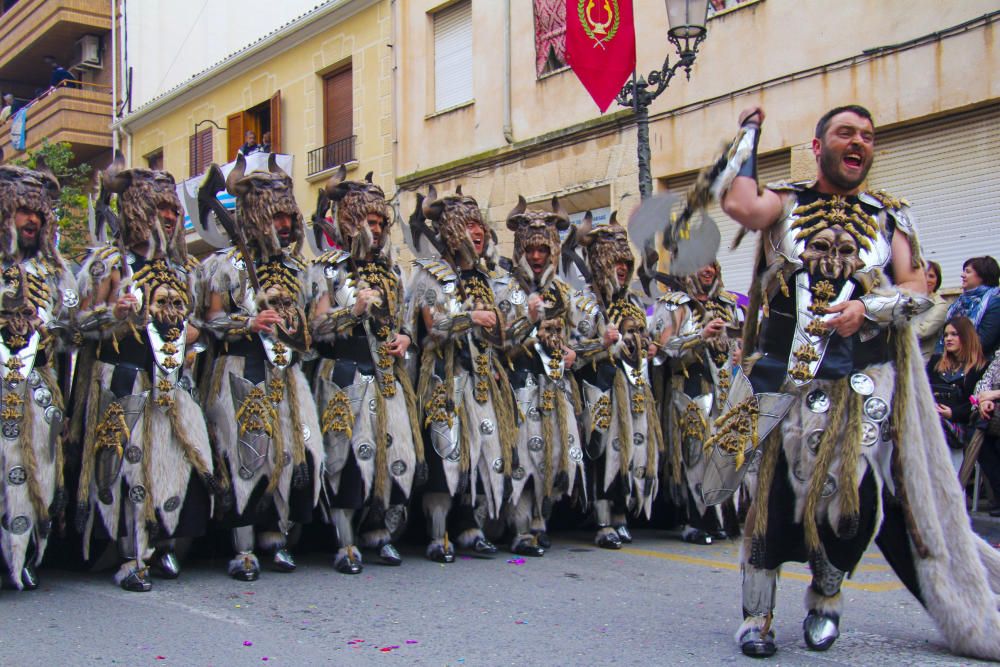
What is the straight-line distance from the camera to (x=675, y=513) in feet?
26.8

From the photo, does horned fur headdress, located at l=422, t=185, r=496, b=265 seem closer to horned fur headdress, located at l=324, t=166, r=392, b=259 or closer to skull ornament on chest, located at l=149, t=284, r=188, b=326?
horned fur headdress, located at l=324, t=166, r=392, b=259

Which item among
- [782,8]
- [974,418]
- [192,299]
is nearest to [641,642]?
[192,299]

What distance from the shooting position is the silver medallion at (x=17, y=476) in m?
5.44

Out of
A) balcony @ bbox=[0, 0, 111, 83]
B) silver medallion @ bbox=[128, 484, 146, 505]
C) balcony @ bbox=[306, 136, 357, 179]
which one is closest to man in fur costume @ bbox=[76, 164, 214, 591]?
silver medallion @ bbox=[128, 484, 146, 505]

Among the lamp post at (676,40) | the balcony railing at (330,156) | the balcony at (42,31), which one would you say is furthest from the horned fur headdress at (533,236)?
the balcony at (42,31)

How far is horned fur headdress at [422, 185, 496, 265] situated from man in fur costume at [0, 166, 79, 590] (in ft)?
7.22

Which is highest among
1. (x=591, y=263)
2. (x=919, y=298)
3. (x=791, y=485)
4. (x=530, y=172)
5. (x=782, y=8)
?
(x=782, y=8)

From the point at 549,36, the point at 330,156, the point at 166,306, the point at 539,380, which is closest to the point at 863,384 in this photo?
the point at 539,380

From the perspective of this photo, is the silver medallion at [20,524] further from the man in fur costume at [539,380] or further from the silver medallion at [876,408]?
the silver medallion at [876,408]

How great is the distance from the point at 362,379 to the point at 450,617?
5.66 feet

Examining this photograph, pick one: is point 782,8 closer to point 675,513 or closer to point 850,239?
point 675,513

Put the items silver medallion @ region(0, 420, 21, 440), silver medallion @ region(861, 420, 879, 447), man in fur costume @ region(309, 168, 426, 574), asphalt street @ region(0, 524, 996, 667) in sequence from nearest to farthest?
silver medallion @ region(861, 420, 879, 447) → asphalt street @ region(0, 524, 996, 667) → silver medallion @ region(0, 420, 21, 440) → man in fur costume @ region(309, 168, 426, 574)

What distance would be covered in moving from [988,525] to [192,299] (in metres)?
5.79

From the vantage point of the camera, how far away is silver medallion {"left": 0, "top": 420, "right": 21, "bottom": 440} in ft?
17.8
